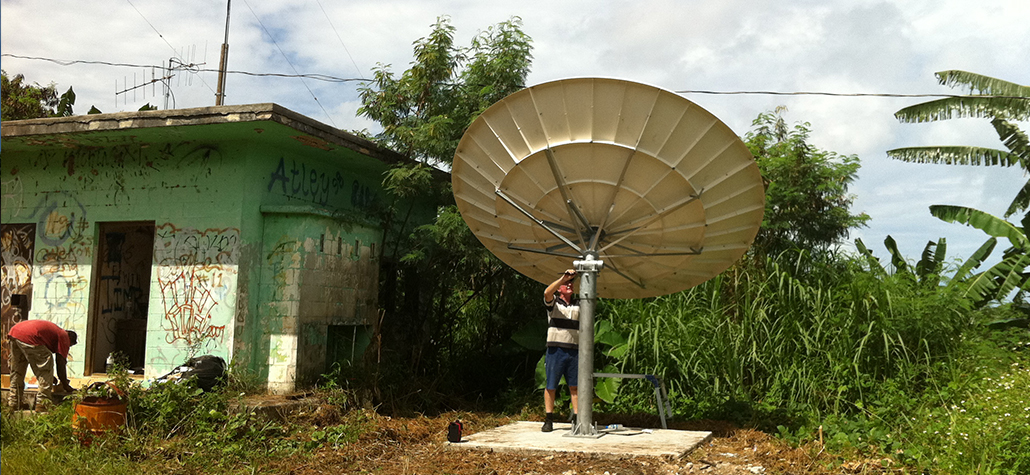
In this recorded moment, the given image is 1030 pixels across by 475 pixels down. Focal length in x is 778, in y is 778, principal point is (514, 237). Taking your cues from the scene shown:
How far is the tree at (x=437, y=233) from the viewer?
40.3 ft

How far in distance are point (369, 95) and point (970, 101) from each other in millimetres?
14021

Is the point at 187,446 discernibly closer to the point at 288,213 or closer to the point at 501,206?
the point at 288,213

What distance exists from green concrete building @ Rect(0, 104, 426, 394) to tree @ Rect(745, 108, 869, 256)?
694 cm

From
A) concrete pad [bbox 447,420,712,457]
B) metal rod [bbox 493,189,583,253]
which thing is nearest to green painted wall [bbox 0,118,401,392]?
metal rod [bbox 493,189,583,253]

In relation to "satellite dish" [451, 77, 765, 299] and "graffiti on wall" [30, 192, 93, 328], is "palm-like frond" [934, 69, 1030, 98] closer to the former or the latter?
"satellite dish" [451, 77, 765, 299]

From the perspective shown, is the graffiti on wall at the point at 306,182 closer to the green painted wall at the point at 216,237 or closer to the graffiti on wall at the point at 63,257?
the green painted wall at the point at 216,237

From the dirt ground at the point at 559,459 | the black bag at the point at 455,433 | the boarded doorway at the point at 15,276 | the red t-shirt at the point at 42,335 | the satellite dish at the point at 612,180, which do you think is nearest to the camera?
the dirt ground at the point at 559,459

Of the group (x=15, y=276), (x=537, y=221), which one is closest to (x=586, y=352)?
(x=537, y=221)

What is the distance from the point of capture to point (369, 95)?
520 inches

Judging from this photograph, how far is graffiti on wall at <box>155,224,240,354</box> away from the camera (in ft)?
37.6

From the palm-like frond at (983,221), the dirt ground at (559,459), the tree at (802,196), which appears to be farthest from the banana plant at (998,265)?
the dirt ground at (559,459)

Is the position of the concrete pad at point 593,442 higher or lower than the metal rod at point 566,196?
lower

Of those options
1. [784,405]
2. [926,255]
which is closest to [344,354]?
[784,405]

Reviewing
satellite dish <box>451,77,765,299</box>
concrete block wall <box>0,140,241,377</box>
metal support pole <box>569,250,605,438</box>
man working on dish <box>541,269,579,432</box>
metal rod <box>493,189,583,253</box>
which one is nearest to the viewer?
satellite dish <box>451,77,765,299</box>
